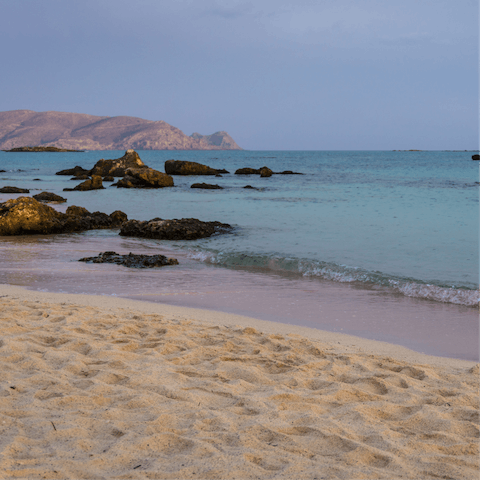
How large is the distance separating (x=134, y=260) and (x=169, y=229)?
2950 mm

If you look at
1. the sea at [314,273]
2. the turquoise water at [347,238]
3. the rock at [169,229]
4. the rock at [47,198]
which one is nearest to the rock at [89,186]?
the turquoise water at [347,238]

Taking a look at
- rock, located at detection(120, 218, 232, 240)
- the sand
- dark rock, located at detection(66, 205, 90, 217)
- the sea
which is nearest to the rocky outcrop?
dark rock, located at detection(66, 205, 90, 217)

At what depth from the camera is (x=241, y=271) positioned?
8859 mm

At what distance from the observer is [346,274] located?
8.36 m

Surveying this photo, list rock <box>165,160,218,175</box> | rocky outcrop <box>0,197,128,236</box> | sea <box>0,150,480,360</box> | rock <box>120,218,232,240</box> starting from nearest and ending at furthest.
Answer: sea <box>0,150,480,360</box>
rock <box>120,218,232,240</box>
rocky outcrop <box>0,197,128,236</box>
rock <box>165,160,218,175</box>

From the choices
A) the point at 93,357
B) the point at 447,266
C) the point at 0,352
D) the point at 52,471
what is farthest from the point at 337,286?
the point at 52,471

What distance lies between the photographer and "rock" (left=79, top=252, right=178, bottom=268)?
29.1ft

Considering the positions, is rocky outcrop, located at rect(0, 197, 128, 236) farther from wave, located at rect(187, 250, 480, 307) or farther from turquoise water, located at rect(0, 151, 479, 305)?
wave, located at rect(187, 250, 480, 307)

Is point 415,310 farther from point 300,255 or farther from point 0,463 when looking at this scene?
point 0,463

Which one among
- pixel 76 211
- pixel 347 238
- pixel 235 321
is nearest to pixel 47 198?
pixel 76 211

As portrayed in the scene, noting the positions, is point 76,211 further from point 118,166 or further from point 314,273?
point 118,166

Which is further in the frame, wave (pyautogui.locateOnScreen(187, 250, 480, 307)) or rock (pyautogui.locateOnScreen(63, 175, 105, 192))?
rock (pyautogui.locateOnScreen(63, 175, 105, 192))

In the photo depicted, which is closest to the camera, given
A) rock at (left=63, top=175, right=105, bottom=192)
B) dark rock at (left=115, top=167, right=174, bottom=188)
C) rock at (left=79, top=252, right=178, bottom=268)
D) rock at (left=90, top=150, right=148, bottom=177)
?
rock at (left=79, top=252, right=178, bottom=268)

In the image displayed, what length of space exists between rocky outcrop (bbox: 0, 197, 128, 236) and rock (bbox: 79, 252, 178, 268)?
13.2 ft
